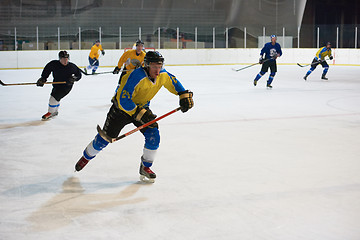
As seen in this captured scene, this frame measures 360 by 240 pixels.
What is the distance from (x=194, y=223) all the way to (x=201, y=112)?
15.4 feet

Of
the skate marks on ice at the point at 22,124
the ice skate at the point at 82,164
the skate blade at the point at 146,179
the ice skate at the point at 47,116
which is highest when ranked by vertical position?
the ice skate at the point at 47,116

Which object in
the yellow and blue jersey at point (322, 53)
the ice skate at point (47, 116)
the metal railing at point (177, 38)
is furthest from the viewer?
the metal railing at point (177, 38)

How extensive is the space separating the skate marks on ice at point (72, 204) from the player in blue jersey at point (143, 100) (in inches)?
10.0

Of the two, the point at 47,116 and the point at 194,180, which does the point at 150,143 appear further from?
the point at 47,116

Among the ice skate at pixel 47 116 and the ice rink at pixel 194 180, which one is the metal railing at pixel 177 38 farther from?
the ice skate at pixel 47 116

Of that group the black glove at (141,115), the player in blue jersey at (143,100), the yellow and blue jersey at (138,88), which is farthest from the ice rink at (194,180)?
the yellow and blue jersey at (138,88)

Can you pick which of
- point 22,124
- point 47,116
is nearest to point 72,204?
point 22,124

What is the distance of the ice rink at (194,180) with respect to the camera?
8.61ft

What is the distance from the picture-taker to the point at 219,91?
10461 millimetres

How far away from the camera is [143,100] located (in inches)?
137

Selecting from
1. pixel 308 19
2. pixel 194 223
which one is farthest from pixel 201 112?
pixel 308 19

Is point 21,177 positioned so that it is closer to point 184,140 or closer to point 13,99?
point 184,140

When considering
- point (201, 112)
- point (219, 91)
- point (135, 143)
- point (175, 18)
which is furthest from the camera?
point (175, 18)

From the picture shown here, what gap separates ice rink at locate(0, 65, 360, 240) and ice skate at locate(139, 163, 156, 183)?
6cm
